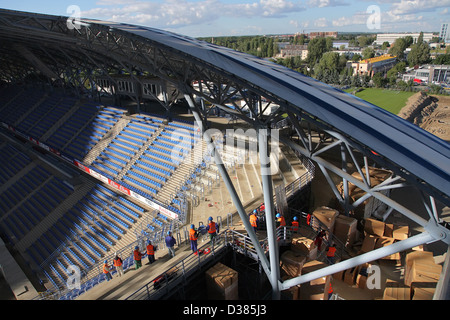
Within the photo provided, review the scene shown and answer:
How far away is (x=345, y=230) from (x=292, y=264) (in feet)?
11.8

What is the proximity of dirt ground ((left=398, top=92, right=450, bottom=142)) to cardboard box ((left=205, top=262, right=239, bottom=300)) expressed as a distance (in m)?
28.2

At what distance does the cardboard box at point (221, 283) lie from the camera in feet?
28.2

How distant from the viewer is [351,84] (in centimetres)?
6225

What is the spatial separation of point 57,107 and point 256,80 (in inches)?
1216

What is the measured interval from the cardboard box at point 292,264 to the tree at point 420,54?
9869 cm

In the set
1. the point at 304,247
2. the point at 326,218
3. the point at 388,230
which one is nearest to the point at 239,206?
the point at 304,247

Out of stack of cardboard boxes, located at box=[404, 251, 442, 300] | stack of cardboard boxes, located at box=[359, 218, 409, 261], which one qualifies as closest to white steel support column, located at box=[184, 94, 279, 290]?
stack of cardboard boxes, located at box=[404, 251, 442, 300]

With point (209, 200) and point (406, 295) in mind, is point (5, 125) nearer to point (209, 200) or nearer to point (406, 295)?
point (209, 200)

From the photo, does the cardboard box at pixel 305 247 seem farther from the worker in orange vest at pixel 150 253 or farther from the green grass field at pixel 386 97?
the green grass field at pixel 386 97

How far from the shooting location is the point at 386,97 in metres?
50.0

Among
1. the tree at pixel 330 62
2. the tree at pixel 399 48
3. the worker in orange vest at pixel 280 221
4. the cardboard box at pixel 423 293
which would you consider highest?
the tree at pixel 399 48

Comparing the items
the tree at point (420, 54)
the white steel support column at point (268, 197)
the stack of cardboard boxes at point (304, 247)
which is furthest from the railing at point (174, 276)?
the tree at point (420, 54)
